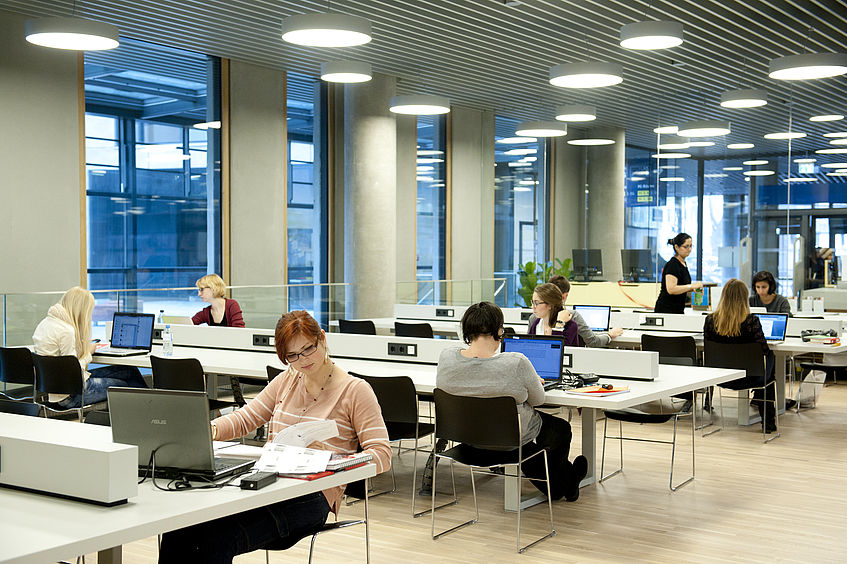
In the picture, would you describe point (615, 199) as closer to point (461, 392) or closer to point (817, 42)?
point (817, 42)

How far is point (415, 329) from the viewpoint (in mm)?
9148

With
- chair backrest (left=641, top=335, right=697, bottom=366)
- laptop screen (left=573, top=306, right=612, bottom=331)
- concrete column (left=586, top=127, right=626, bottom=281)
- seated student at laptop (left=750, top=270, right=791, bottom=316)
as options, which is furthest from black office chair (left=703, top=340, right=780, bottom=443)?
concrete column (left=586, top=127, right=626, bottom=281)

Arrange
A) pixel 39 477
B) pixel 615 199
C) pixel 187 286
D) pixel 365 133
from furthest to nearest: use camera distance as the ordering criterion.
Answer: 1. pixel 615 199
2. pixel 365 133
3. pixel 187 286
4. pixel 39 477

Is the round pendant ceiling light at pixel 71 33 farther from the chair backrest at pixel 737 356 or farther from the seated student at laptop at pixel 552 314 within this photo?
the chair backrest at pixel 737 356

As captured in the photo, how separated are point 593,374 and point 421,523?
1.42 meters

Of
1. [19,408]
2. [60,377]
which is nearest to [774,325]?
[60,377]

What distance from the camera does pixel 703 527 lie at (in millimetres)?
4895

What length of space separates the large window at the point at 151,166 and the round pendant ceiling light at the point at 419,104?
2285mm

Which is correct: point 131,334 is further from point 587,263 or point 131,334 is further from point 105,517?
point 587,263

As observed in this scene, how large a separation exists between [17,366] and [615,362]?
4.29 m

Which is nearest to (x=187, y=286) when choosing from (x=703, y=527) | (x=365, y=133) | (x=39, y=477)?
(x=365, y=133)

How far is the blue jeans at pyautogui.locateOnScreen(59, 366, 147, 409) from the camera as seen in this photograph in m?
6.46

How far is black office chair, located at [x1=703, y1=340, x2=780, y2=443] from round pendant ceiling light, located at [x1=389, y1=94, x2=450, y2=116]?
5.20m

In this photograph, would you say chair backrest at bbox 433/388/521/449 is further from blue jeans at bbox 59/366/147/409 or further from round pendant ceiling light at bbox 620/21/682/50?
round pendant ceiling light at bbox 620/21/682/50
